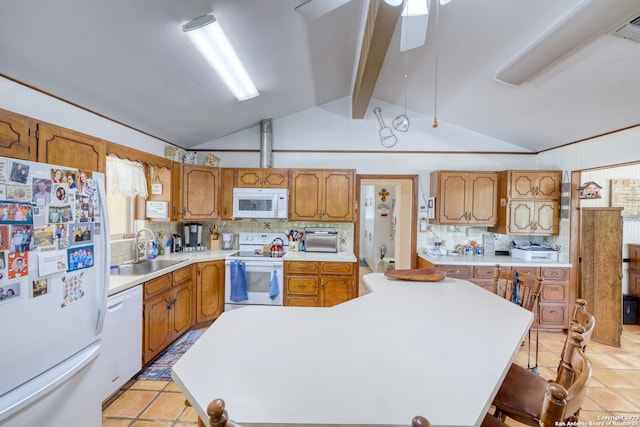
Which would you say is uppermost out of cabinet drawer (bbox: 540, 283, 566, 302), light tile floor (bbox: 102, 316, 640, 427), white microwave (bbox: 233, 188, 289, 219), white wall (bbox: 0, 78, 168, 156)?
white wall (bbox: 0, 78, 168, 156)

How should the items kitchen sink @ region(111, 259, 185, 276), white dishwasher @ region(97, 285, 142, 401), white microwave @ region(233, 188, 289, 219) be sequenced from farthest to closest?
white microwave @ region(233, 188, 289, 219) → kitchen sink @ region(111, 259, 185, 276) → white dishwasher @ region(97, 285, 142, 401)

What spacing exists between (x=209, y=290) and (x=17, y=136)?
233 centimetres

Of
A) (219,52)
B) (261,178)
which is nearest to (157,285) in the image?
(261,178)

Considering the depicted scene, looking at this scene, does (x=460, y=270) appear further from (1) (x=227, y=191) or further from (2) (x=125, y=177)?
(2) (x=125, y=177)

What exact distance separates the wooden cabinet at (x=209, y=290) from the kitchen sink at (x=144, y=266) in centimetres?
34

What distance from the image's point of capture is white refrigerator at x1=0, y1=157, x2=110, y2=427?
46.4 inches

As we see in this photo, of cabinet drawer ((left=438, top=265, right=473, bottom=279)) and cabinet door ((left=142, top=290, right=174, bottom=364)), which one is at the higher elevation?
cabinet drawer ((left=438, top=265, right=473, bottom=279))

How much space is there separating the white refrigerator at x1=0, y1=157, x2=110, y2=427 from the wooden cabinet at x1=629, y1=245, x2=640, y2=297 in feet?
19.1

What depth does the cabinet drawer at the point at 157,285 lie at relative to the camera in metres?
2.47

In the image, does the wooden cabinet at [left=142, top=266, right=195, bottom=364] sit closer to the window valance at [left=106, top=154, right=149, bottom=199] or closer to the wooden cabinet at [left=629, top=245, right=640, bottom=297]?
the window valance at [left=106, top=154, right=149, bottom=199]

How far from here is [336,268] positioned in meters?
3.56

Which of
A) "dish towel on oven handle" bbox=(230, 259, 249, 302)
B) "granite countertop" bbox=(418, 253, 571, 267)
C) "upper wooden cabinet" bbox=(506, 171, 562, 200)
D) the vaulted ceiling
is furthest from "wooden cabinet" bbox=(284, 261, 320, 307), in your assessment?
"upper wooden cabinet" bbox=(506, 171, 562, 200)

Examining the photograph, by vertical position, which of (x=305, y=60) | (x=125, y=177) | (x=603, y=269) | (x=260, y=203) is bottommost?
(x=603, y=269)

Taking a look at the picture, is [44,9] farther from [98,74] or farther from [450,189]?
[450,189]
